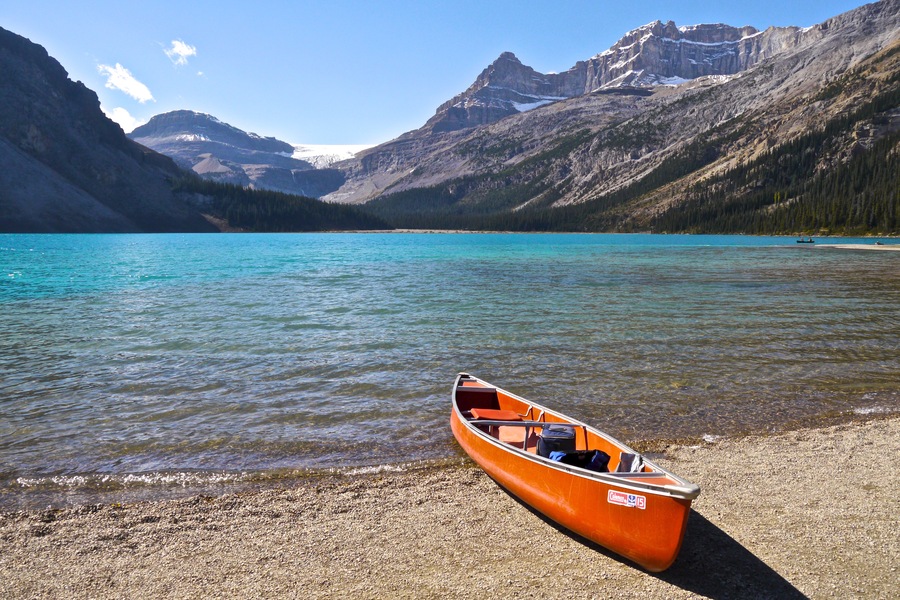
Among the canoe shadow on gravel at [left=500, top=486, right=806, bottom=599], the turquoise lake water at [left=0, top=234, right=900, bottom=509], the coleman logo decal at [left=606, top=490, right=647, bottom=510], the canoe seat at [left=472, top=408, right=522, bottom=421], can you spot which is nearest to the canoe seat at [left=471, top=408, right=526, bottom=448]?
the canoe seat at [left=472, top=408, right=522, bottom=421]

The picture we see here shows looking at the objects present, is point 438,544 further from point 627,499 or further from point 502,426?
point 502,426

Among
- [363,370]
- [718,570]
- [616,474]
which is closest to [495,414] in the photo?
[616,474]

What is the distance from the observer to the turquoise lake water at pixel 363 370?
1223 centimetres

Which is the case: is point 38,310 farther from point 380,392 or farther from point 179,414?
point 380,392

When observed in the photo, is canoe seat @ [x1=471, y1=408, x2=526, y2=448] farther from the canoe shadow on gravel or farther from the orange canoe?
the canoe shadow on gravel

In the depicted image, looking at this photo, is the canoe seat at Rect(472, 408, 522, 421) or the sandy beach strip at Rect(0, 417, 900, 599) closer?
the sandy beach strip at Rect(0, 417, 900, 599)

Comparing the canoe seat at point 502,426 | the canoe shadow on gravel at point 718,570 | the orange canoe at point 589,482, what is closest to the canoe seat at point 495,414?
the canoe seat at point 502,426

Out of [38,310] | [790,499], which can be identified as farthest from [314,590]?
[38,310]

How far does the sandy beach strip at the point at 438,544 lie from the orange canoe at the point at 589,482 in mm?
428

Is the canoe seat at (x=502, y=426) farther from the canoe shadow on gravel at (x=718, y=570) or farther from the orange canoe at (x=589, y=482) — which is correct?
the canoe shadow on gravel at (x=718, y=570)

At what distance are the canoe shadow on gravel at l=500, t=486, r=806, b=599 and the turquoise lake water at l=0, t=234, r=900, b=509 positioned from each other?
471 cm

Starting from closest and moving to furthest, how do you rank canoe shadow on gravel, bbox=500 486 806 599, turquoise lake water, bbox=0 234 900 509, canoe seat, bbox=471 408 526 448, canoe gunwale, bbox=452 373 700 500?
canoe gunwale, bbox=452 373 700 500
canoe shadow on gravel, bbox=500 486 806 599
canoe seat, bbox=471 408 526 448
turquoise lake water, bbox=0 234 900 509

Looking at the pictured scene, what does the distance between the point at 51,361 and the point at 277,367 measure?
891cm

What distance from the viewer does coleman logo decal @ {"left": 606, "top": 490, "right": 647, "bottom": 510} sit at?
7434 millimetres
